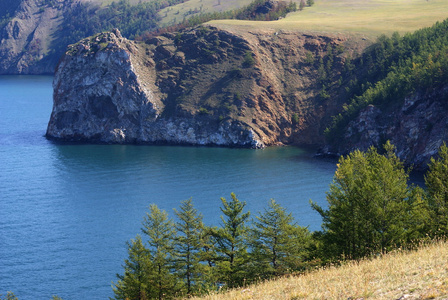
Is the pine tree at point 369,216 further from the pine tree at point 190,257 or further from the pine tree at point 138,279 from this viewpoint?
the pine tree at point 138,279

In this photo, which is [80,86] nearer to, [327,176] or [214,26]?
[214,26]

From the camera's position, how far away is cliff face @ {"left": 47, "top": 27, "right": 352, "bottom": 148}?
126 meters

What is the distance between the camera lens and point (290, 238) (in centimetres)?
4481

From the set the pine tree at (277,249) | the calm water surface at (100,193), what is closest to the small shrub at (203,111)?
the calm water surface at (100,193)

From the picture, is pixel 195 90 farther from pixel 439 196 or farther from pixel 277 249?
pixel 439 196

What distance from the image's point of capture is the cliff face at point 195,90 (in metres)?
126

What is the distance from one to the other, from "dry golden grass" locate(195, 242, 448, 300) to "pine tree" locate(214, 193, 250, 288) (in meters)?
12.9

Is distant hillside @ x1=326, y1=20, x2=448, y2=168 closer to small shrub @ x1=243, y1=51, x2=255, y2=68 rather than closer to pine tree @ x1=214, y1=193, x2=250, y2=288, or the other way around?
small shrub @ x1=243, y1=51, x2=255, y2=68

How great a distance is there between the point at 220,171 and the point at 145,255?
5541 cm

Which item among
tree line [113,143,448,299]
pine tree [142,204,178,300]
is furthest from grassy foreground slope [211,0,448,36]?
pine tree [142,204,178,300]

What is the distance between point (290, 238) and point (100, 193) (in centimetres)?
5138

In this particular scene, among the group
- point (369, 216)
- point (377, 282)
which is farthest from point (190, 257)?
point (377, 282)

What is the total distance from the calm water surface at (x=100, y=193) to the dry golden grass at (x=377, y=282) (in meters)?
29.6

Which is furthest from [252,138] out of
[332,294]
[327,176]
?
[332,294]
